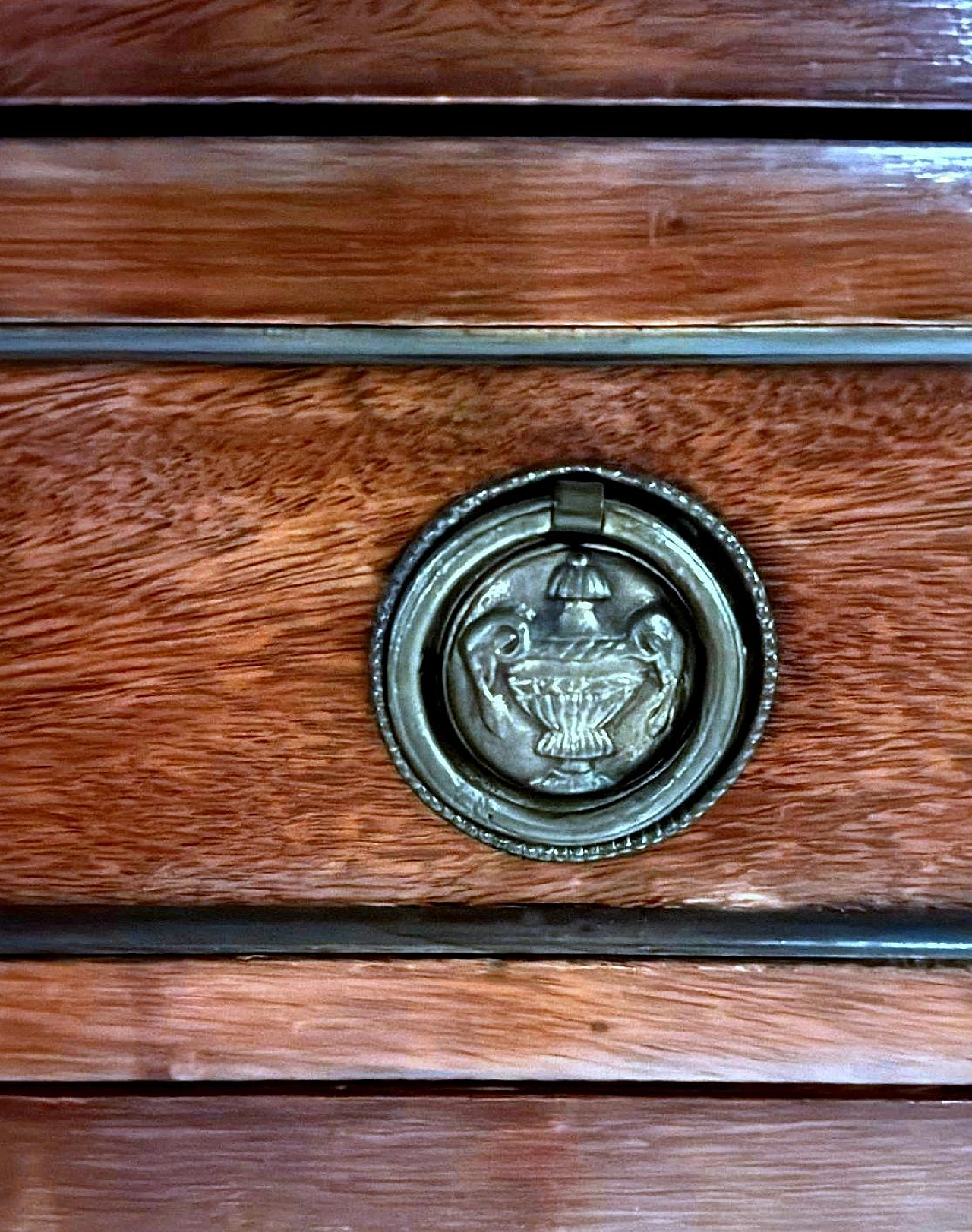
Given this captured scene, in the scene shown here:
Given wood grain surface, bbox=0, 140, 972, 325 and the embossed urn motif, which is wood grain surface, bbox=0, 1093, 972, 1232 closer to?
the embossed urn motif

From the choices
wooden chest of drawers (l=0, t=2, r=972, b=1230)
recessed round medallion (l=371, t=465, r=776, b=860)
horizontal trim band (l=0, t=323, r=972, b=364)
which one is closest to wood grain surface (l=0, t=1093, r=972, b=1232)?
wooden chest of drawers (l=0, t=2, r=972, b=1230)

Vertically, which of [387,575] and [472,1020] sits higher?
[387,575]

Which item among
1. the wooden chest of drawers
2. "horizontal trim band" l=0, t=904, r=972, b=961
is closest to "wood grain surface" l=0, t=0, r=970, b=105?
the wooden chest of drawers

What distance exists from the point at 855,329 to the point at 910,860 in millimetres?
181

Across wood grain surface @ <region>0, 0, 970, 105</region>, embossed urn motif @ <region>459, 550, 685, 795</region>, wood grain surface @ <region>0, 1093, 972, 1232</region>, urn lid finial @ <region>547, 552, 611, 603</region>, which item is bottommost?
wood grain surface @ <region>0, 1093, 972, 1232</region>

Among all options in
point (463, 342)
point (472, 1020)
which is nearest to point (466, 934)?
point (472, 1020)

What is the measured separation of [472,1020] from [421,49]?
12.4 inches

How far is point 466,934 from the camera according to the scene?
14.7 inches

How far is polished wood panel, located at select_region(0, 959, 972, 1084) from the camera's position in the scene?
0.37 meters

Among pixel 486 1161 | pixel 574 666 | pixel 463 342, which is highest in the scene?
pixel 463 342

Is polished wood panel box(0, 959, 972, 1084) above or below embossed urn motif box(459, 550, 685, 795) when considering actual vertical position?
below

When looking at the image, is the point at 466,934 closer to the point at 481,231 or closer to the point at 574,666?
the point at 574,666

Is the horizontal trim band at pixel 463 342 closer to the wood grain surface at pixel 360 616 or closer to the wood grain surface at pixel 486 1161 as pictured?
the wood grain surface at pixel 360 616

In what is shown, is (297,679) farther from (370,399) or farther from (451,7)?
(451,7)
